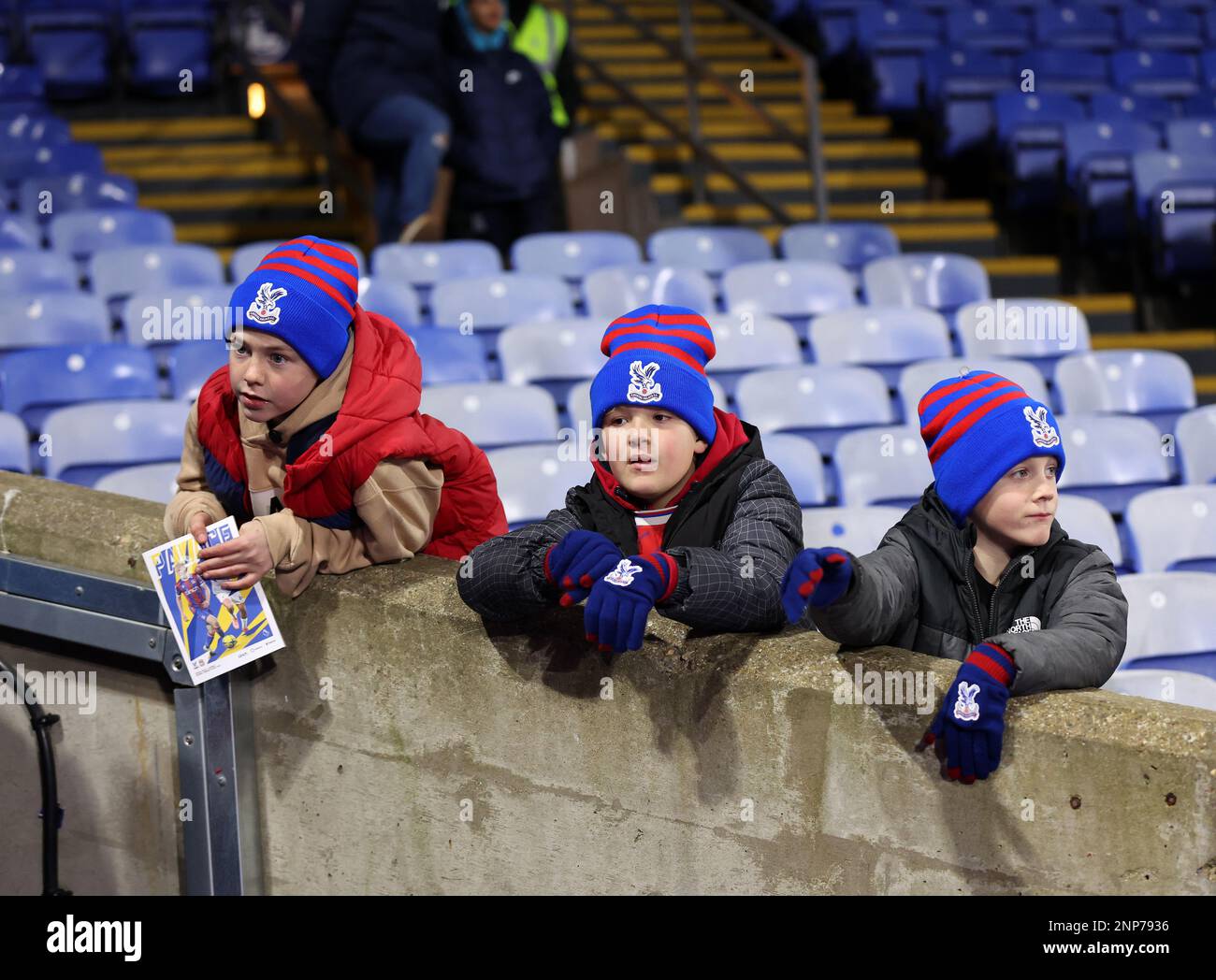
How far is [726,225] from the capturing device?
830cm

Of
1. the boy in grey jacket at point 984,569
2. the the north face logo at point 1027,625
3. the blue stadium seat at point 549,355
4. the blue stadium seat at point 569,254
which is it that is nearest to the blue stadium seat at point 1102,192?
the blue stadium seat at point 569,254

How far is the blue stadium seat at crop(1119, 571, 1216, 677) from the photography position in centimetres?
378

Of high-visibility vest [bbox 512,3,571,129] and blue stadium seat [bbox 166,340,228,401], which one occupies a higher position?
high-visibility vest [bbox 512,3,571,129]

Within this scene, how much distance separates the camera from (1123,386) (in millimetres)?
5648

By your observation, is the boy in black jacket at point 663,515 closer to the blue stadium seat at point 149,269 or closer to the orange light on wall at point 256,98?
the blue stadium seat at point 149,269

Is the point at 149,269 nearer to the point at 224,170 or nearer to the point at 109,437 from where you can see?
the point at 109,437

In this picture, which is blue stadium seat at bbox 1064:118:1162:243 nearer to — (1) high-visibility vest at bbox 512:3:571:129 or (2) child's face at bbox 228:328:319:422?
(1) high-visibility vest at bbox 512:3:571:129

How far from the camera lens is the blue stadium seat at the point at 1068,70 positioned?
928 cm

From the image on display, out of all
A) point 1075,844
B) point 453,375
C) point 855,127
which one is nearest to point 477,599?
point 1075,844

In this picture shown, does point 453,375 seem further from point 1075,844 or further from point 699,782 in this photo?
point 1075,844

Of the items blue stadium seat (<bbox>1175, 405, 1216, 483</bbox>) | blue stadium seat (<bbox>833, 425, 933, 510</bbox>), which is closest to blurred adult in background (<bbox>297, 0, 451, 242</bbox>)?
blue stadium seat (<bbox>833, 425, 933, 510</bbox>)

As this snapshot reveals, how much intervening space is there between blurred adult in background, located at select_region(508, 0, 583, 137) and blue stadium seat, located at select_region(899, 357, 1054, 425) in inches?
105

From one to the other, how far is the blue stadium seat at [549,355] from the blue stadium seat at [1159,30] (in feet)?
20.8

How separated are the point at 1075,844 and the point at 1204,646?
189cm
